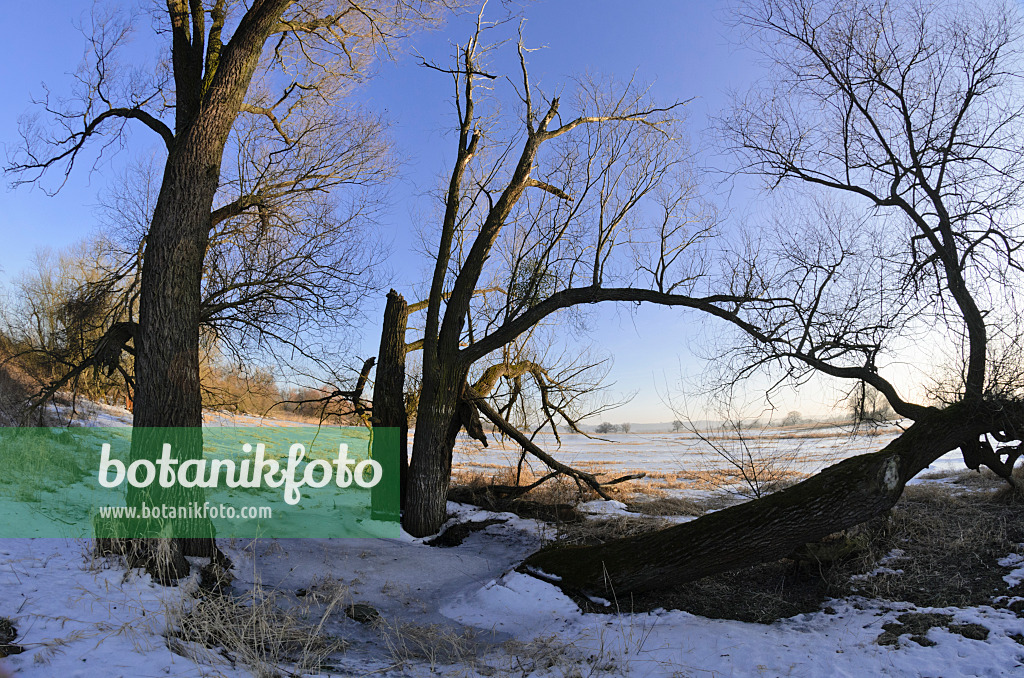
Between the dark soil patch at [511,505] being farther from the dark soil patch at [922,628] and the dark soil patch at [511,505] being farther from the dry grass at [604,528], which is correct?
the dark soil patch at [922,628]

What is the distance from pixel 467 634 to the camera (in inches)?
203

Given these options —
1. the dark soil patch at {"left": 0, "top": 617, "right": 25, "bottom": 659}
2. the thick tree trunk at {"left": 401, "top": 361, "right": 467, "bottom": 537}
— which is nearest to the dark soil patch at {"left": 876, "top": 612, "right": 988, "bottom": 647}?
the dark soil patch at {"left": 0, "top": 617, "right": 25, "bottom": 659}

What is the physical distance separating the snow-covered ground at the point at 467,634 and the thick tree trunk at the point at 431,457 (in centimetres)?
224

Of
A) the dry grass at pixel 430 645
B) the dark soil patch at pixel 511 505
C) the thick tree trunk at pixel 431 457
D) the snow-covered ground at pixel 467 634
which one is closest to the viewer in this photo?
the snow-covered ground at pixel 467 634

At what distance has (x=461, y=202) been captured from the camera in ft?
34.0

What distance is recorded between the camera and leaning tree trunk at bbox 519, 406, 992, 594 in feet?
17.9

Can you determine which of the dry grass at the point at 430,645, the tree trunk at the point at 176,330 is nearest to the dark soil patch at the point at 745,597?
the dry grass at the point at 430,645

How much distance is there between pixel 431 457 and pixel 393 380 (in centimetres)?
173

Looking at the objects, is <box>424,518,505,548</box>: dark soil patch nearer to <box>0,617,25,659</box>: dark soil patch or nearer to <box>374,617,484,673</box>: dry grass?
<box>374,617,484,673</box>: dry grass

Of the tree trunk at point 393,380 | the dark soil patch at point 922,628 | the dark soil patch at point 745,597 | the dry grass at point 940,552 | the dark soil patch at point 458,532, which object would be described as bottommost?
the dark soil patch at point 458,532

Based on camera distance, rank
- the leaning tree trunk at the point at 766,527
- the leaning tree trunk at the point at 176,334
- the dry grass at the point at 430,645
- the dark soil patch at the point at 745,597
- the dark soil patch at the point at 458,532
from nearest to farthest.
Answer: the dry grass at the point at 430,645, the dark soil patch at the point at 745,597, the leaning tree trunk at the point at 766,527, the leaning tree trunk at the point at 176,334, the dark soil patch at the point at 458,532

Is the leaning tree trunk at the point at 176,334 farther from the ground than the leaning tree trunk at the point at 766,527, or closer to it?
farther from the ground

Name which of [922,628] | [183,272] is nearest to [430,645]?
[922,628]

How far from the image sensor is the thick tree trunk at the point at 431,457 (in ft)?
29.4
